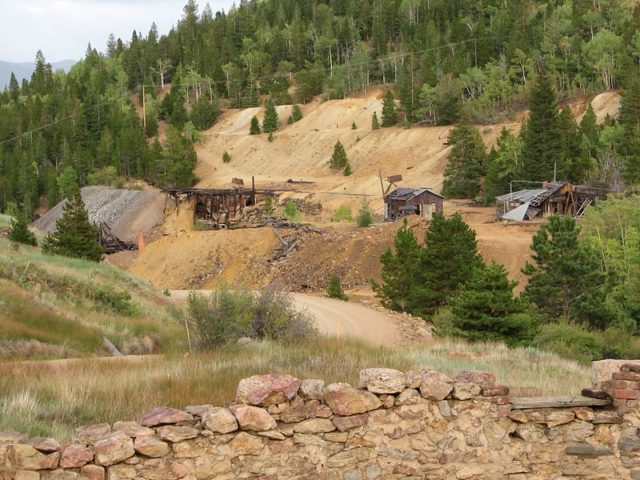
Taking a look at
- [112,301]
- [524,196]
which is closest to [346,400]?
[112,301]

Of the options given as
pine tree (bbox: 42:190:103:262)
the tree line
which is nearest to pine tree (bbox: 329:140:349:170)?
the tree line

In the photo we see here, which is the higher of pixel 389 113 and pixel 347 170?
pixel 389 113

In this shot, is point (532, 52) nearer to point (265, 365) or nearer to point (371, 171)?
point (371, 171)

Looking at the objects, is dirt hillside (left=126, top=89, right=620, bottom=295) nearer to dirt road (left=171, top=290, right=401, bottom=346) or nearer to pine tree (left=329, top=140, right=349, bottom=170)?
pine tree (left=329, top=140, right=349, bottom=170)

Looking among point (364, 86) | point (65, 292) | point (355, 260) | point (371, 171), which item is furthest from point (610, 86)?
point (65, 292)

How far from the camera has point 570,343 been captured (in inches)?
752

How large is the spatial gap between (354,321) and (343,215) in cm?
3283

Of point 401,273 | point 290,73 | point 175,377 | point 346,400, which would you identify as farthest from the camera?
point 290,73

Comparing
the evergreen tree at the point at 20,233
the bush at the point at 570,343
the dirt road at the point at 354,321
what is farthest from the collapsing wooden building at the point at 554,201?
the evergreen tree at the point at 20,233

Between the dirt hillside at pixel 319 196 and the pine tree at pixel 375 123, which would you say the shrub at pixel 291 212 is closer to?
the dirt hillside at pixel 319 196

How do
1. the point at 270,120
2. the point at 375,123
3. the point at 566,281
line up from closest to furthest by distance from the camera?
the point at 566,281 < the point at 375,123 < the point at 270,120

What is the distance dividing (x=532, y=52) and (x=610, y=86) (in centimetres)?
1295

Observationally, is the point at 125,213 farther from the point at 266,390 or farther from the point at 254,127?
the point at 266,390

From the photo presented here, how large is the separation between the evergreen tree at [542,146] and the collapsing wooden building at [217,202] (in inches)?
945
